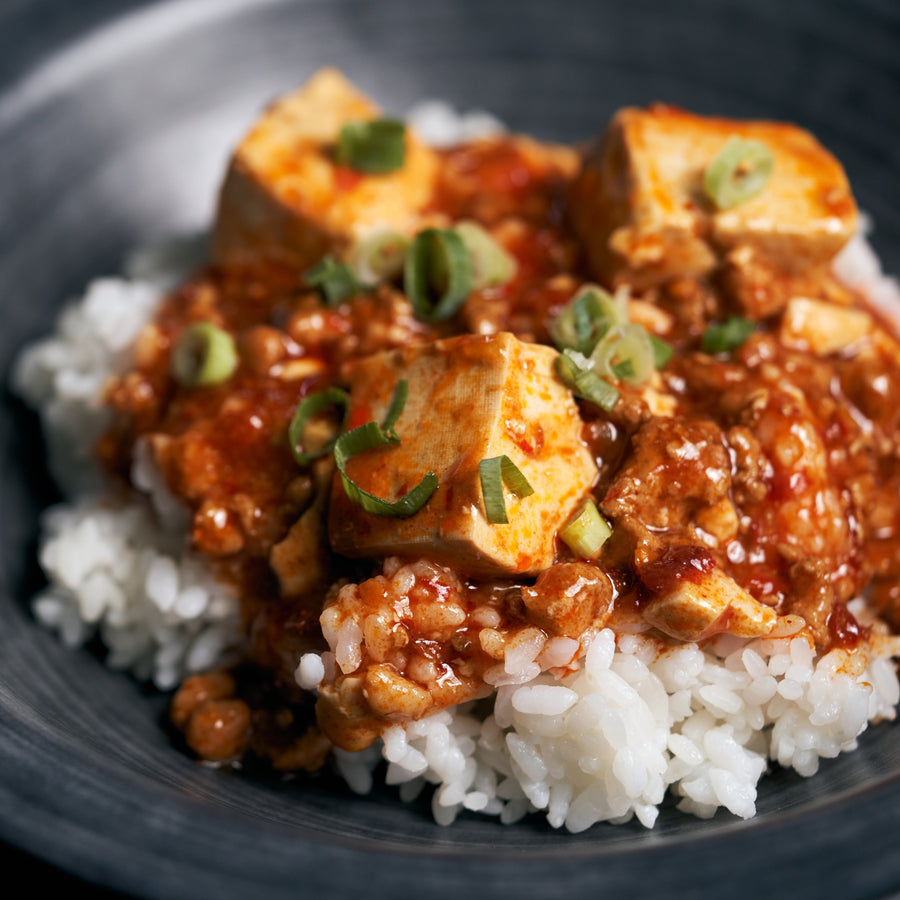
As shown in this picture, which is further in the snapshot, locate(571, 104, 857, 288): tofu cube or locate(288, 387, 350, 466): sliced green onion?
locate(571, 104, 857, 288): tofu cube

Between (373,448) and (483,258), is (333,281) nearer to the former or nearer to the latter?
(483,258)

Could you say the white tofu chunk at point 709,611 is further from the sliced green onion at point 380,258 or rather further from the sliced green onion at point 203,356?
the sliced green onion at point 203,356

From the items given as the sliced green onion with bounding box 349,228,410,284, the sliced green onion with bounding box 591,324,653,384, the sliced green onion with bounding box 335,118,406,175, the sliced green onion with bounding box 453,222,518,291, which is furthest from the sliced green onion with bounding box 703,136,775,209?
the sliced green onion with bounding box 335,118,406,175

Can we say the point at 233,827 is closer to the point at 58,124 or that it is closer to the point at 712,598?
the point at 712,598

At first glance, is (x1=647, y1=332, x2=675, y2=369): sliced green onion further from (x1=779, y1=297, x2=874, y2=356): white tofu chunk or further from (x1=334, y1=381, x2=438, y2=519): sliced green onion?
(x1=334, y1=381, x2=438, y2=519): sliced green onion

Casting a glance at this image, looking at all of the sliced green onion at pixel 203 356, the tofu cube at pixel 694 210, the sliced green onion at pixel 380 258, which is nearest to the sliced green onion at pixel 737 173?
the tofu cube at pixel 694 210

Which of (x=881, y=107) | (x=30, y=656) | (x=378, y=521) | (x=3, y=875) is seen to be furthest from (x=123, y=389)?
(x=881, y=107)

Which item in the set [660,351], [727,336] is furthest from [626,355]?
[727,336]
